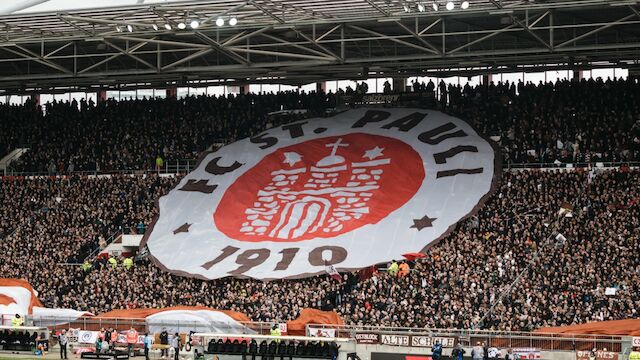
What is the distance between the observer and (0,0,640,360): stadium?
131ft

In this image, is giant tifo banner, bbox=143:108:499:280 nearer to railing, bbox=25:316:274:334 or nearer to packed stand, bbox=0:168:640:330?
packed stand, bbox=0:168:640:330

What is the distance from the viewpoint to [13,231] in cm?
5225

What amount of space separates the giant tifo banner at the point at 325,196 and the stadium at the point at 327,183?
10 centimetres

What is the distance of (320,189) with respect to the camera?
49094mm

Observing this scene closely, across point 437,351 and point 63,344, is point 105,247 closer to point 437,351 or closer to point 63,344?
point 63,344

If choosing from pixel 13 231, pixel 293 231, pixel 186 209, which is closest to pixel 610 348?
pixel 293 231

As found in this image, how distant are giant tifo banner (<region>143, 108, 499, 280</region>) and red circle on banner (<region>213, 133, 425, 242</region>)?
50 mm

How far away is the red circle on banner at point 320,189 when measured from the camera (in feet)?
155

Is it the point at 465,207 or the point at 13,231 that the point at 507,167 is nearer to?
the point at 465,207

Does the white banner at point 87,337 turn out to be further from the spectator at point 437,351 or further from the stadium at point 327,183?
the spectator at point 437,351

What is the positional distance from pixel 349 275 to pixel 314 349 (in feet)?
21.9

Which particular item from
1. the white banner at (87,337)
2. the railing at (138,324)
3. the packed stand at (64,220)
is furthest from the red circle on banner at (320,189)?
the white banner at (87,337)

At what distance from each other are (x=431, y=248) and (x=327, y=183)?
7.17 m

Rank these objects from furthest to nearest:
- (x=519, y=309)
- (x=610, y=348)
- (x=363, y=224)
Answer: (x=363, y=224) < (x=519, y=309) < (x=610, y=348)
